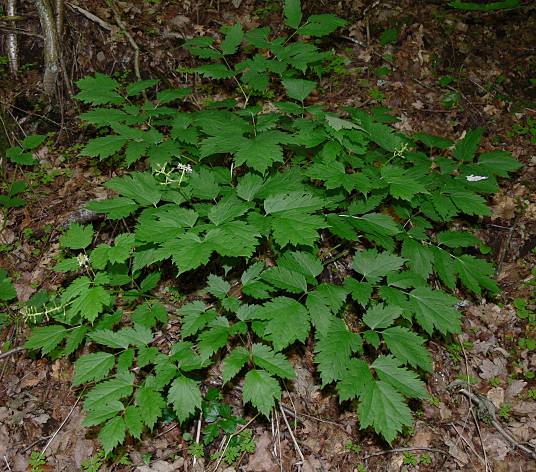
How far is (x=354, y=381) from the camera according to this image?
2.55m

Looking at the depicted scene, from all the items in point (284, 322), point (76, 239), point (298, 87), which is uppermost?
point (298, 87)

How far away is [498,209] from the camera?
194 inches

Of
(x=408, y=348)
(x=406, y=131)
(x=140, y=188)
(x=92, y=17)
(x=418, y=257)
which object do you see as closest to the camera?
(x=408, y=348)

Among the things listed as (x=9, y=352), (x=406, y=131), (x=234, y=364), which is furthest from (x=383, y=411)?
(x=406, y=131)

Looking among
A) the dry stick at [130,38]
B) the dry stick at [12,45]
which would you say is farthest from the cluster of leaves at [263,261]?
the dry stick at [12,45]

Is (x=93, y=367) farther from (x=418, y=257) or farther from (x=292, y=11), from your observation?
(x=292, y=11)

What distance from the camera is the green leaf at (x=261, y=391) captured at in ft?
8.36

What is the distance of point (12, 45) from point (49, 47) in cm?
41

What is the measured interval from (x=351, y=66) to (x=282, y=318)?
4460mm

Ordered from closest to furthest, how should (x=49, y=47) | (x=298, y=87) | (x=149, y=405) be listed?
(x=149, y=405), (x=298, y=87), (x=49, y=47)

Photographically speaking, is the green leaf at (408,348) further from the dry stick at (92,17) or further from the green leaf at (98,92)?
the dry stick at (92,17)

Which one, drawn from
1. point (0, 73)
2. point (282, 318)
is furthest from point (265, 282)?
point (0, 73)

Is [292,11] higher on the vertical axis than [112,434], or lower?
higher

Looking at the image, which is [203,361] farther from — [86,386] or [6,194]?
[6,194]
